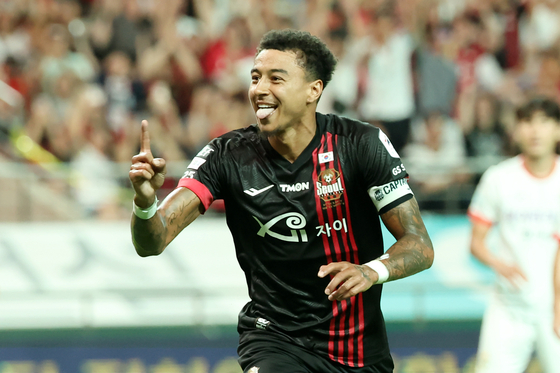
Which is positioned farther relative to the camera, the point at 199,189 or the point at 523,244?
the point at 523,244

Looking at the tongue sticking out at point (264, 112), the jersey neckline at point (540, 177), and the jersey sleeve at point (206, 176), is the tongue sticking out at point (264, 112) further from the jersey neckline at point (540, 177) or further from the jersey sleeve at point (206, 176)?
the jersey neckline at point (540, 177)

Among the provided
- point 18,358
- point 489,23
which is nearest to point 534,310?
point 18,358

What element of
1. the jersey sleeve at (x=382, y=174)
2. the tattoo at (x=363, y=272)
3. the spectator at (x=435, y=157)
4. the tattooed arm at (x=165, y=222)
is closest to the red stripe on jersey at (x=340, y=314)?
the jersey sleeve at (x=382, y=174)

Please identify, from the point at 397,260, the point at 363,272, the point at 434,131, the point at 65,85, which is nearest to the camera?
the point at 363,272

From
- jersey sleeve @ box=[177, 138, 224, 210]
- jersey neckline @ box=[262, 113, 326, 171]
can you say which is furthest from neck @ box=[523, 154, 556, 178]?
jersey sleeve @ box=[177, 138, 224, 210]

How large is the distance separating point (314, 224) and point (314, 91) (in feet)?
2.38

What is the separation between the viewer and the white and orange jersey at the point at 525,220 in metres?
5.47

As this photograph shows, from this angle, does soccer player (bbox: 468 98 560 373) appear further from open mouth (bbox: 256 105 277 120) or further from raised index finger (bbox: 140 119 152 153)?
raised index finger (bbox: 140 119 152 153)

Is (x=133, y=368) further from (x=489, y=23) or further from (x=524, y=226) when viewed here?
(x=489, y=23)

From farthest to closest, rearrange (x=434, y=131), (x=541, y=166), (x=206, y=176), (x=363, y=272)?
(x=434, y=131)
(x=541, y=166)
(x=206, y=176)
(x=363, y=272)

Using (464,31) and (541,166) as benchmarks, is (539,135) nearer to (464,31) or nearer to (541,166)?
(541,166)

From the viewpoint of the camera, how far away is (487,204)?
5777 millimetres

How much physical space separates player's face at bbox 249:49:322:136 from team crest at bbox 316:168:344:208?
1.13 feet

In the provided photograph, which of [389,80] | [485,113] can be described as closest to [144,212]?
[389,80]
